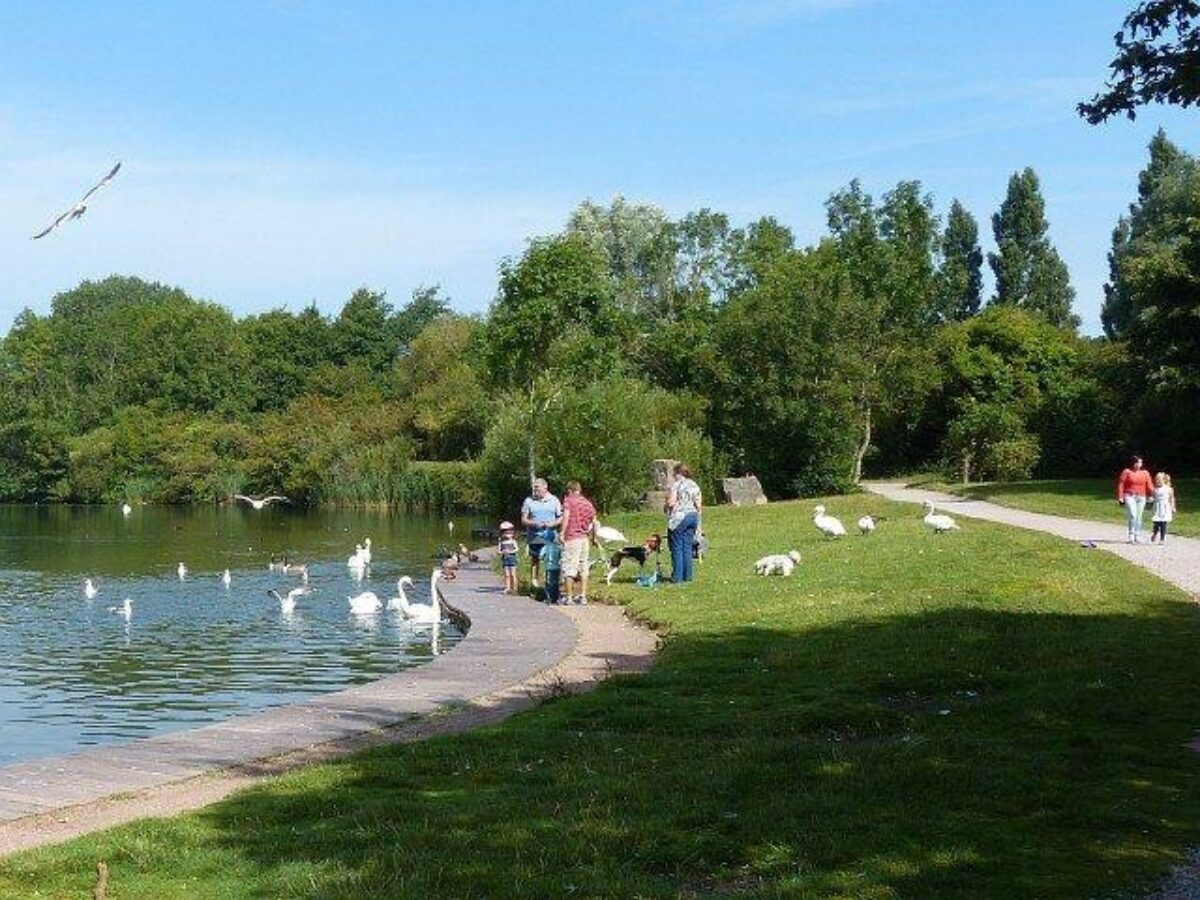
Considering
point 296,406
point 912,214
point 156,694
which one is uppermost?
point 912,214

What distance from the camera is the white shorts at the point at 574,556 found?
66.9 feet

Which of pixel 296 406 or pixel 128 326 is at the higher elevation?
pixel 128 326

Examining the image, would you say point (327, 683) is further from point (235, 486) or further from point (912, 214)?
point (235, 486)

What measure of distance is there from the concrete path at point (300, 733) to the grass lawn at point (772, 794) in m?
0.64

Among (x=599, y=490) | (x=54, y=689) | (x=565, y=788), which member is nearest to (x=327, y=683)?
(x=54, y=689)

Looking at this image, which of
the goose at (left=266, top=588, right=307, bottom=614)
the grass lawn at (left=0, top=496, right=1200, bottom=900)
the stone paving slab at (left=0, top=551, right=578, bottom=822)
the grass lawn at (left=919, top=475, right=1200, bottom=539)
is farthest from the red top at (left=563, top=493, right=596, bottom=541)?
the grass lawn at (left=919, top=475, right=1200, bottom=539)

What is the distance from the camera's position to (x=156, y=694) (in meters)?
17.5

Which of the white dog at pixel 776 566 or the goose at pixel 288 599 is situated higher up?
the white dog at pixel 776 566

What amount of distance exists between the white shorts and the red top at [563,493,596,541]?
0.13m

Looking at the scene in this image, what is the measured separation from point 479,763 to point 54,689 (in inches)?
424

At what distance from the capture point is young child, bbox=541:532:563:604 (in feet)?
69.5

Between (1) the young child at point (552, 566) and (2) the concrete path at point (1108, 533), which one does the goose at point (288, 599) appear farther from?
(2) the concrete path at point (1108, 533)

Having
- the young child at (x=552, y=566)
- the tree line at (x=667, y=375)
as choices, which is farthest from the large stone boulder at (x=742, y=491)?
the young child at (x=552, y=566)

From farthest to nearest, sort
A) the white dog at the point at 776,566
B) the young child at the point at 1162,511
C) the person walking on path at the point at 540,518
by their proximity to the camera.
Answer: the young child at the point at 1162,511
the person walking on path at the point at 540,518
the white dog at the point at 776,566
